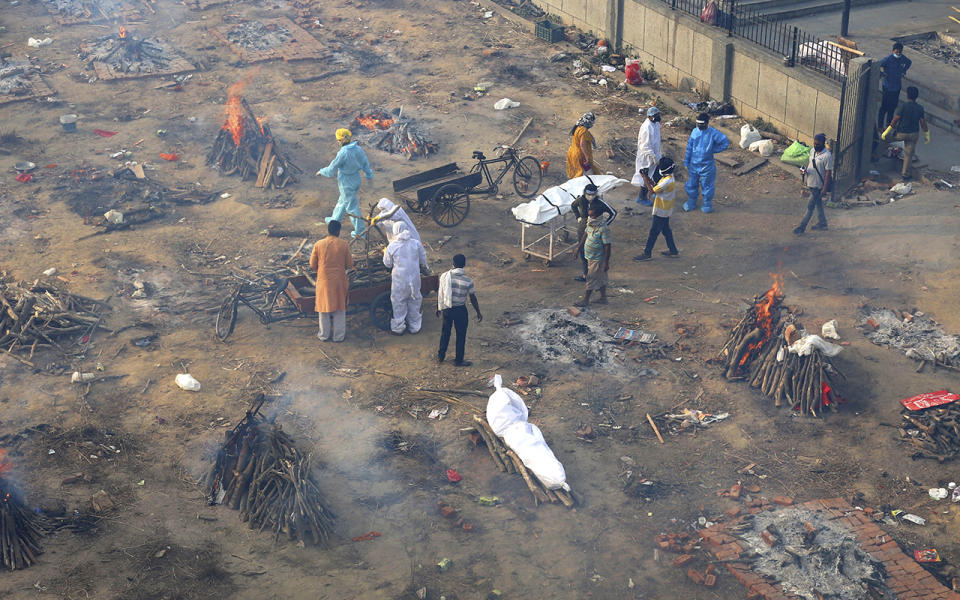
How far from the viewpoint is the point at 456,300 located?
10477 millimetres

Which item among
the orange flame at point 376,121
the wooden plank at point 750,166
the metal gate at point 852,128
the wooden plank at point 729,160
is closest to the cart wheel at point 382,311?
the orange flame at point 376,121

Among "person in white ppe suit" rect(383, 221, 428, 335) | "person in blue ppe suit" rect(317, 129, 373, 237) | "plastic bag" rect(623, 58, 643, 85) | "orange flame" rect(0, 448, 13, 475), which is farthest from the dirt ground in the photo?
"plastic bag" rect(623, 58, 643, 85)

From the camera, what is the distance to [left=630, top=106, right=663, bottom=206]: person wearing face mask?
14547 millimetres

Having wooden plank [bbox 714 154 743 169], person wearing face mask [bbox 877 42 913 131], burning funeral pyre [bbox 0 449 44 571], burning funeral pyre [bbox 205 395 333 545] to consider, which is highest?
person wearing face mask [bbox 877 42 913 131]

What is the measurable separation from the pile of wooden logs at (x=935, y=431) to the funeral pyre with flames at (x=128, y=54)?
17.9 m

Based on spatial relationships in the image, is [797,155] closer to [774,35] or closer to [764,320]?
[774,35]

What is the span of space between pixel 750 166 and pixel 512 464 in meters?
9.11

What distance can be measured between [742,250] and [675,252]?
1.03 meters

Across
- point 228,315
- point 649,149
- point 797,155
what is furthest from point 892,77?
point 228,315

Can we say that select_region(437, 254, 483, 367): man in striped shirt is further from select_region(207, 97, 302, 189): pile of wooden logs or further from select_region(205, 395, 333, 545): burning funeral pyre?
select_region(207, 97, 302, 189): pile of wooden logs

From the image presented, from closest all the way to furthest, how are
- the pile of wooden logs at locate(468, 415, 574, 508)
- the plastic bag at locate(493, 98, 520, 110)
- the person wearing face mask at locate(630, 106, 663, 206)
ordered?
the pile of wooden logs at locate(468, 415, 574, 508)
the person wearing face mask at locate(630, 106, 663, 206)
the plastic bag at locate(493, 98, 520, 110)

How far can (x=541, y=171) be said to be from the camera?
1545 cm

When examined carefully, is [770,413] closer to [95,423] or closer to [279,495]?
[279,495]

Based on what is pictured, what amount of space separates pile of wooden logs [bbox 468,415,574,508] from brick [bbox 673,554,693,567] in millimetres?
1133
